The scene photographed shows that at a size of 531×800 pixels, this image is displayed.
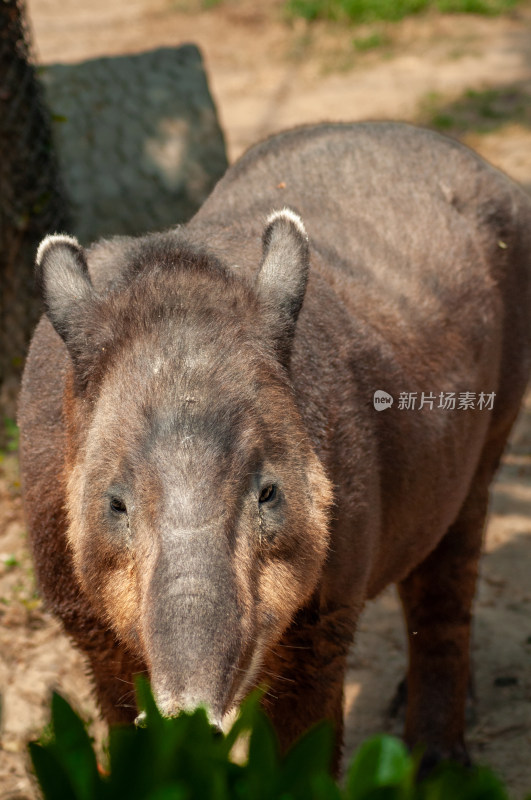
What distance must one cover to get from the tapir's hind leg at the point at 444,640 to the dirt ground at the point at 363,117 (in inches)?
9.7

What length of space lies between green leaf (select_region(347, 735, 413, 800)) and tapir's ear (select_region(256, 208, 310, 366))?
5.14 feet

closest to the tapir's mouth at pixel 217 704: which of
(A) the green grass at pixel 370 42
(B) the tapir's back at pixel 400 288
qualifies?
(B) the tapir's back at pixel 400 288

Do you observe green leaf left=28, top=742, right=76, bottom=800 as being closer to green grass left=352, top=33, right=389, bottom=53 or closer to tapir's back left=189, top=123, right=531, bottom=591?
tapir's back left=189, top=123, right=531, bottom=591

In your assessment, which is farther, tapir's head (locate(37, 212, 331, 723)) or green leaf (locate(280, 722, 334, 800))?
tapir's head (locate(37, 212, 331, 723))

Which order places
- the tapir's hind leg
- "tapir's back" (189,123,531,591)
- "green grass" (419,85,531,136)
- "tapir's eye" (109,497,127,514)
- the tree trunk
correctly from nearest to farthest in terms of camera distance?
"tapir's eye" (109,497,127,514)
"tapir's back" (189,123,531,591)
the tapir's hind leg
the tree trunk
"green grass" (419,85,531,136)

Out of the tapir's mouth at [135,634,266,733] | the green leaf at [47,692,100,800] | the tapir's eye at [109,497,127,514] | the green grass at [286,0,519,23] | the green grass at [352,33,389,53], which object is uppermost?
the green leaf at [47,692,100,800]

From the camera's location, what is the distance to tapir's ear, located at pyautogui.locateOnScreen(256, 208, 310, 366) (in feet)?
10.6

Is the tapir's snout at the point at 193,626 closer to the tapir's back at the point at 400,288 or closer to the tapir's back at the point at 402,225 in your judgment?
the tapir's back at the point at 400,288

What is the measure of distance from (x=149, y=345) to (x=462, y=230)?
2126mm

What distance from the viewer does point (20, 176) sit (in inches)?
255

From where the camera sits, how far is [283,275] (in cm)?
330

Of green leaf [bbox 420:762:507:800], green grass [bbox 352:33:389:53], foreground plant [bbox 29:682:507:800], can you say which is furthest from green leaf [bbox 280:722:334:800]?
green grass [bbox 352:33:389:53]

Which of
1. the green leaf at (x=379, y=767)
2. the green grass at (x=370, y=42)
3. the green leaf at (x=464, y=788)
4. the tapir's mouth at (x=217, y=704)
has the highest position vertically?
the green leaf at (x=464, y=788)

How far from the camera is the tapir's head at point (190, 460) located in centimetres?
255
